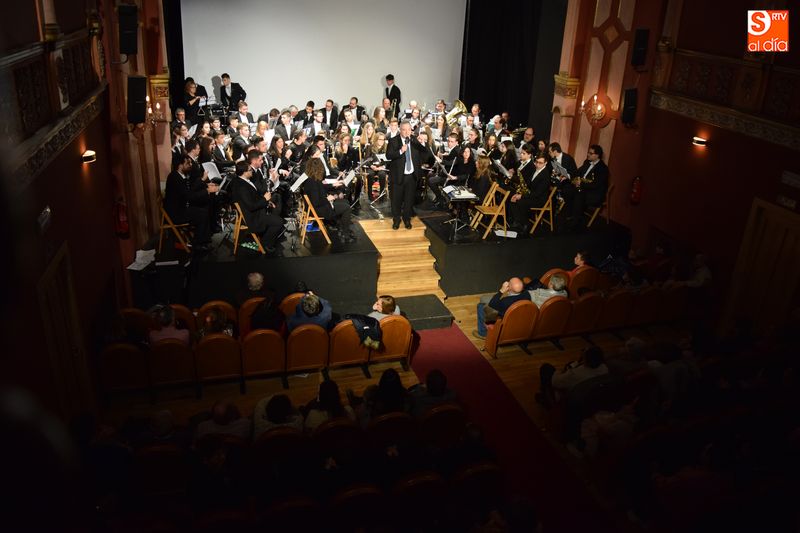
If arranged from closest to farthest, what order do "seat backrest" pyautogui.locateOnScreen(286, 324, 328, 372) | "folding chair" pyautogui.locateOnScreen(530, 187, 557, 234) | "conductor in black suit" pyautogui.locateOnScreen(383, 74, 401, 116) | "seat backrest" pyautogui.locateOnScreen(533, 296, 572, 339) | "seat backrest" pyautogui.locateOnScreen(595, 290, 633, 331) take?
1. "seat backrest" pyautogui.locateOnScreen(286, 324, 328, 372)
2. "seat backrest" pyautogui.locateOnScreen(533, 296, 572, 339)
3. "seat backrest" pyautogui.locateOnScreen(595, 290, 633, 331)
4. "folding chair" pyautogui.locateOnScreen(530, 187, 557, 234)
5. "conductor in black suit" pyautogui.locateOnScreen(383, 74, 401, 116)

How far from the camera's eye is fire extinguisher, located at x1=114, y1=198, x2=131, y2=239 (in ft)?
24.5

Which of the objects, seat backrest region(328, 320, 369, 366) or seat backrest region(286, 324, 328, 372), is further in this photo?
seat backrest region(328, 320, 369, 366)

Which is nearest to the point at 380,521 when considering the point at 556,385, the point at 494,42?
the point at 556,385

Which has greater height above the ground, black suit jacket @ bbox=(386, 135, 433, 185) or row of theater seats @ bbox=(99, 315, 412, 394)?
black suit jacket @ bbox=(386, 135, 433, 185)

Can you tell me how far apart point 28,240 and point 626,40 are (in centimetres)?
1094

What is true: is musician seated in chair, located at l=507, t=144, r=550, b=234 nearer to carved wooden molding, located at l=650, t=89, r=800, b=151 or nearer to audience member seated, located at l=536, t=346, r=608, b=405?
carved wooden molding, located at l=650, t=89, r=800, b=151

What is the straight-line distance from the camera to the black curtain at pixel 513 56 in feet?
48.4

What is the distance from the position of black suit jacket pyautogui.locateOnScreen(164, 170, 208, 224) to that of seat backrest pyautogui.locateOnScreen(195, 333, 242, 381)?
235 cm

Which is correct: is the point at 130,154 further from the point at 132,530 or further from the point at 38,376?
the point at 132,530

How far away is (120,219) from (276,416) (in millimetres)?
3697

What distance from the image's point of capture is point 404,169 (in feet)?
32.6

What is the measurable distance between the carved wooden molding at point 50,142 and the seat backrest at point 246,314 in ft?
7.12

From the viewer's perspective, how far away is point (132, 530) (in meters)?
3.78

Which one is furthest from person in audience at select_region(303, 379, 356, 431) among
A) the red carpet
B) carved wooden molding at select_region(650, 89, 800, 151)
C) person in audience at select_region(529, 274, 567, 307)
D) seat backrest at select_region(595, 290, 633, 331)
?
carved wooden molding at select_region(650, 89, 800, 151)
